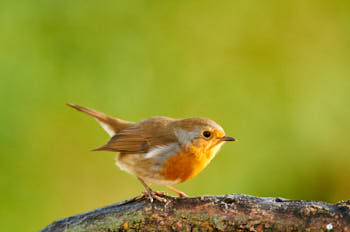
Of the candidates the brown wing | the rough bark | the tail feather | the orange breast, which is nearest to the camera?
the rough bark

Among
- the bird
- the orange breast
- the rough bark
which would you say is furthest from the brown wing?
the rough bark

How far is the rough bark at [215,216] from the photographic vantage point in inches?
114

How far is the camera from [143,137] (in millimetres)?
3941

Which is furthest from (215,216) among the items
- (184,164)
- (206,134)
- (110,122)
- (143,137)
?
(110,122)

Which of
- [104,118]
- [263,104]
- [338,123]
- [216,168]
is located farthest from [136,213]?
[338,123]

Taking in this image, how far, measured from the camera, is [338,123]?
518cm

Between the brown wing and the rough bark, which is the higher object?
the brown wing

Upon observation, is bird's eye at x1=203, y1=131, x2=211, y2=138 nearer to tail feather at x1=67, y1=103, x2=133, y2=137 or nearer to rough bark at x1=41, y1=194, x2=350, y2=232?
rough bark at x1=41, y1=194, x2=350, y2=232

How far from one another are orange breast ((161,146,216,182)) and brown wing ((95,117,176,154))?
0.58 feet

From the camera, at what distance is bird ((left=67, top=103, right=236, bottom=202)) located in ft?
11.9

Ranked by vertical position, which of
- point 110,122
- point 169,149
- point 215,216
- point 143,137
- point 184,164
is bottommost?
point 215,216

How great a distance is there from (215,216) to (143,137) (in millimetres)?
1119

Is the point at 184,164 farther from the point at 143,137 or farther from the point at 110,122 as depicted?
the point at 110,122

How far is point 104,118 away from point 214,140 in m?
1.12
